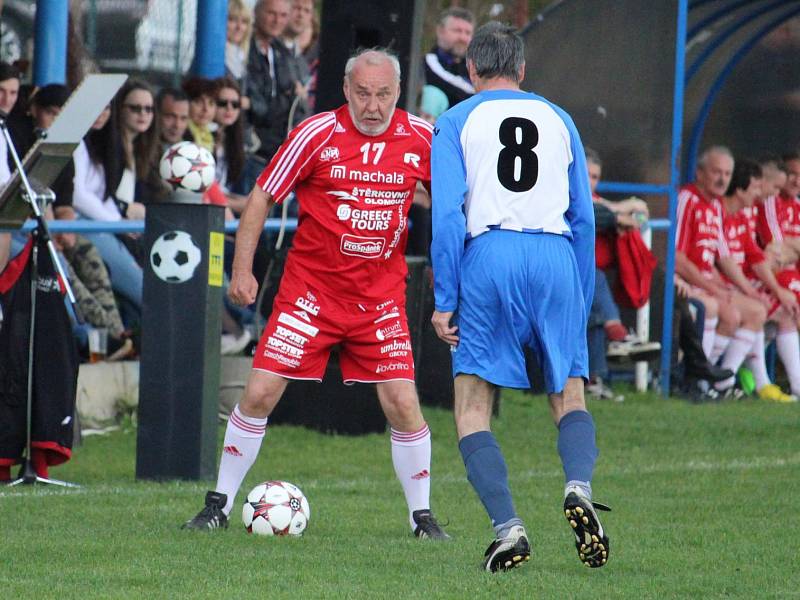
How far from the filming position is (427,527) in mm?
6871

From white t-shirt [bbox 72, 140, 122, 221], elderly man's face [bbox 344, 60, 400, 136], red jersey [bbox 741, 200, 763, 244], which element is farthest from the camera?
red jersey [bbox 741, 200, 763, 244]

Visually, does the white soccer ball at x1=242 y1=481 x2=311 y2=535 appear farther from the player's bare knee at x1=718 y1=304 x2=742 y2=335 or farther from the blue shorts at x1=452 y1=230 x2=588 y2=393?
the player's bare knee at x1=718 y1=304 x2=742 y2=335

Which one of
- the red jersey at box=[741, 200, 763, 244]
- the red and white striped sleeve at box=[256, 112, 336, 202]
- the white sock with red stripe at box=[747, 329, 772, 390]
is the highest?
the red and white striped sleeve at box=[256, 112, 336, 202]

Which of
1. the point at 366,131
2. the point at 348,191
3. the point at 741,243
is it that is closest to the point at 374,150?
the point at 366,131

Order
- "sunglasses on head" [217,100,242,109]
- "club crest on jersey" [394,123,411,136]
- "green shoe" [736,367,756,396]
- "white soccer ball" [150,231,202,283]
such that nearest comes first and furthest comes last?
"club crest on jersey" [394,123,411,136] → "white soccer ball" [150,231,202,283] → "sunglasses on head" [217,100,242,109] → "green shoe" [736,367,756,396]

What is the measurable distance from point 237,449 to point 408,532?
0.84m

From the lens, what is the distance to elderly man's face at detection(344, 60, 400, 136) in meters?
6.62

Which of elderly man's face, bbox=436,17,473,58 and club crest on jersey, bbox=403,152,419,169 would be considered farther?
elderly man's face, bbox=436,17,473,58

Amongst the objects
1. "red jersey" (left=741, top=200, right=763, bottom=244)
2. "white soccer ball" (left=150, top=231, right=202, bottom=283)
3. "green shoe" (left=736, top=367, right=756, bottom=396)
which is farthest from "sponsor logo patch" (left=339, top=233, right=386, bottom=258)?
"red jersey" (left=741, top=200, right=763, bottom=244)

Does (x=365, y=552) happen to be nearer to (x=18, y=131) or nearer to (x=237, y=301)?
(x=237, y=301)

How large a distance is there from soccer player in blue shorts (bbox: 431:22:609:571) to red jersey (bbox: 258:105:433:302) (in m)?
0.95

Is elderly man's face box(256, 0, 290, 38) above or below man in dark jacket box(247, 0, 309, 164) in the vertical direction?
above

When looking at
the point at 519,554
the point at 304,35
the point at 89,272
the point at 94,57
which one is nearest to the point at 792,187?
the point at 304,35

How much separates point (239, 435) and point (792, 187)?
10523mm
